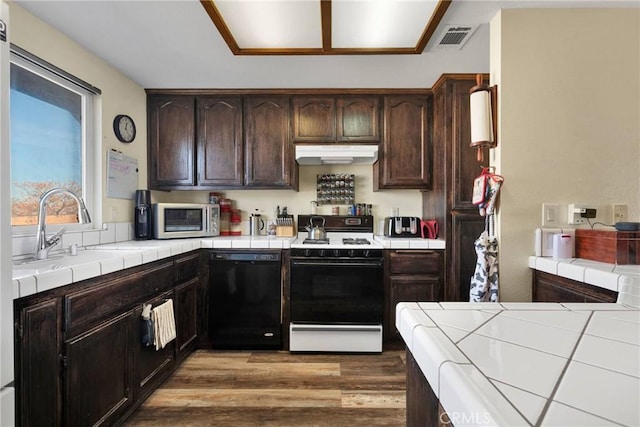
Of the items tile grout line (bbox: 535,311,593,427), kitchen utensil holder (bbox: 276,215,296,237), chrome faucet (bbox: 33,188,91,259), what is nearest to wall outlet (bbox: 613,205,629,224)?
tile grout line (bbox: 535,311,593,427)

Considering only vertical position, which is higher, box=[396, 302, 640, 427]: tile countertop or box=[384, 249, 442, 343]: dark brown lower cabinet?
box=[396, 302, 640, 427]: tile countertop

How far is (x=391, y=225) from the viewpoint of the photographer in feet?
9.51

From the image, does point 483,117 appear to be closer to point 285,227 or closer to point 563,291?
point 563,291

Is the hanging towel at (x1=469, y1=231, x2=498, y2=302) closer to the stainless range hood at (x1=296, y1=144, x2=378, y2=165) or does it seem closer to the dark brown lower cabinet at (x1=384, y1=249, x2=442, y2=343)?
the dark brown lower cabinet at (x1=384, y1=249, x2=442, y2=343)

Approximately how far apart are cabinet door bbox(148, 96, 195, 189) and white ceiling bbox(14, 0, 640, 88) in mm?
173

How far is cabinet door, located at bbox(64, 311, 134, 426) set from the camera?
1344mm

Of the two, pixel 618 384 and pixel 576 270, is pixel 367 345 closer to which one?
pixel 576 270

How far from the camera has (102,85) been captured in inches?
90.8

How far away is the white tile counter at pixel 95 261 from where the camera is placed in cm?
116

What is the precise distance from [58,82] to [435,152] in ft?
9.16

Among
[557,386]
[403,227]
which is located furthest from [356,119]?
[557,386]

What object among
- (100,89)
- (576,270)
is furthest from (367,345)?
(100,89)

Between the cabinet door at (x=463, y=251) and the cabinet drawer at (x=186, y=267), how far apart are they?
2037mm

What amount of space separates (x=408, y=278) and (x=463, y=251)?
0.48 metres
